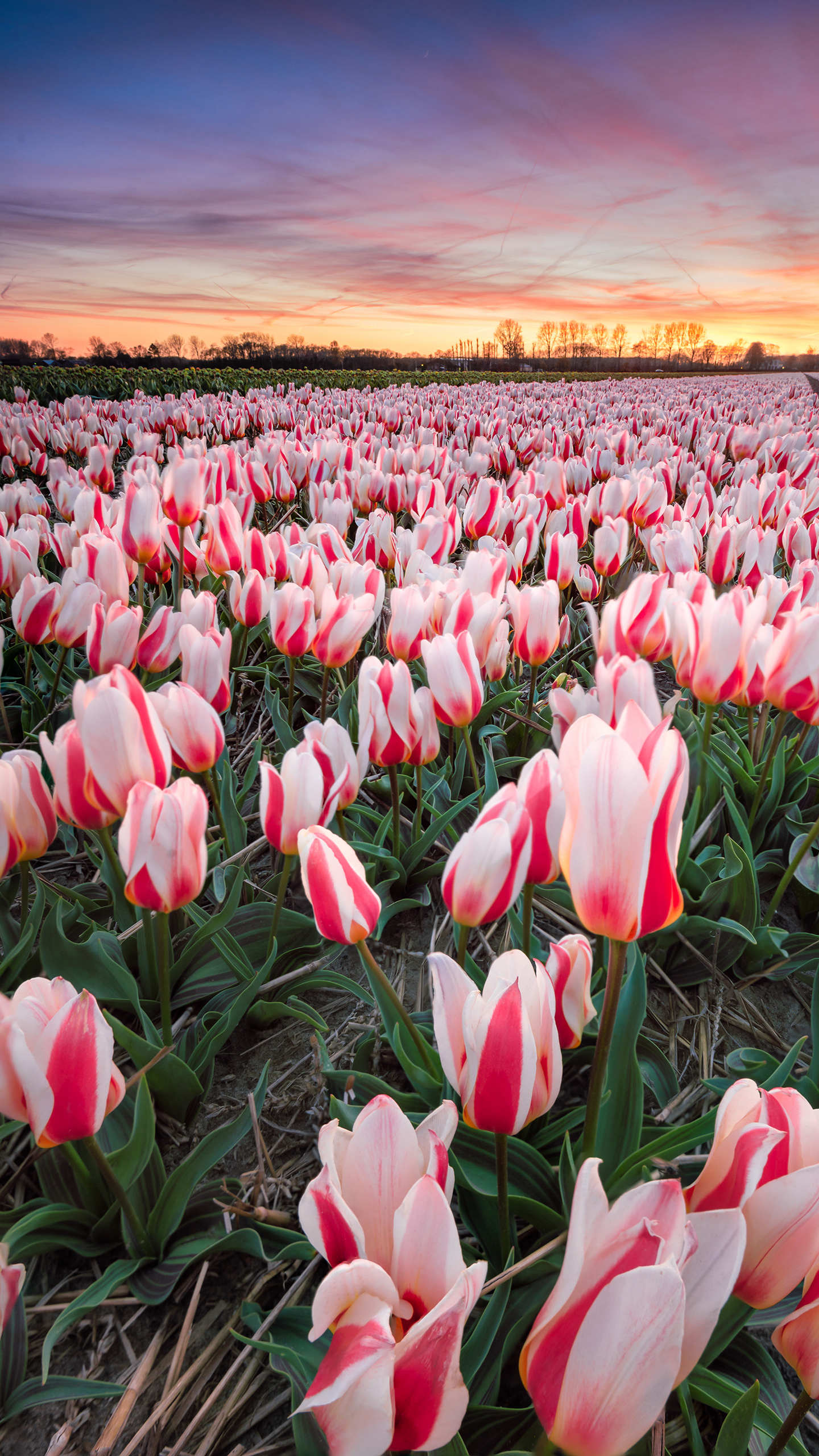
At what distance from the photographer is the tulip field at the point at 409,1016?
63 cm

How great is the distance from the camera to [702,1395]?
958mm

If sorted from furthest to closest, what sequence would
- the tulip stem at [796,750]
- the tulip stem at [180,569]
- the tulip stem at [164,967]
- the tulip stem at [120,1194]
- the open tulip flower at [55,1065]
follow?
the tulip stem at [180,569], the tulip stem at [796,750], the tulip stem at [164,967], the tulip stem at [120,1194], the open tulip flower at [55,1065]

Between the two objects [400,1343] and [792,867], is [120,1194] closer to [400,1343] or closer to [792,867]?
[400,1343]

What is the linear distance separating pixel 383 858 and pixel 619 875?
1237mm

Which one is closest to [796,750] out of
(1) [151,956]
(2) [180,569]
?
(1) [151,956]

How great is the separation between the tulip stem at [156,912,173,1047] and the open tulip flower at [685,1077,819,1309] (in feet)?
3.05

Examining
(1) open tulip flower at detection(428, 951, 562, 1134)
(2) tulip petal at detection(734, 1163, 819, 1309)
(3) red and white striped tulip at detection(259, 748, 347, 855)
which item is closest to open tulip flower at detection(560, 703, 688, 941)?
(1) open tulip flower at detection(428, 951, 562, 1134)

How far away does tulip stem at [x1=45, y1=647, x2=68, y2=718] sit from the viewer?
2.42 m

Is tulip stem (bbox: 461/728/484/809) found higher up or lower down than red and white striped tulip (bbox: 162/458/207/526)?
lower down

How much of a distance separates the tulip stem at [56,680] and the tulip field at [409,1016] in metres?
0.03

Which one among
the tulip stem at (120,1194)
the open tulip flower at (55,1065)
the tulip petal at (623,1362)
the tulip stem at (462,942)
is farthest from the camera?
the tulip stem at (462,942)

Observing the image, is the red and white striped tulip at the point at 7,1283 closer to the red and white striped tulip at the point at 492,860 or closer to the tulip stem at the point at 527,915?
the red and white striped tulip at the point at 492,860

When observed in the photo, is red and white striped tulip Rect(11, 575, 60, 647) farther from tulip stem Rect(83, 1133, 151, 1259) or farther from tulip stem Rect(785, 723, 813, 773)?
tulip stem Rect(785, 723, 813, 773)

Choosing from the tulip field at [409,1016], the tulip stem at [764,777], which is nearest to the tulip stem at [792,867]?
the tulip field at [409,1016]
